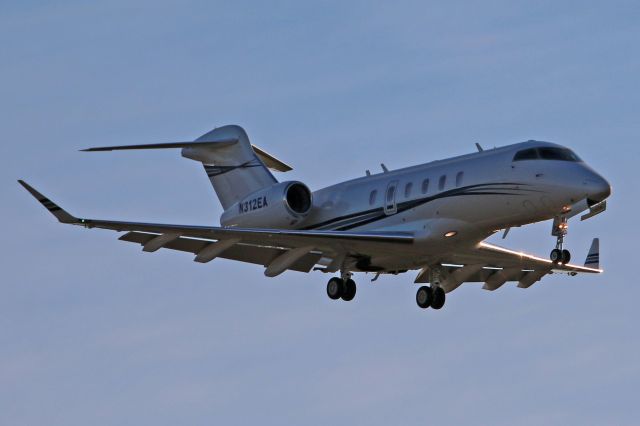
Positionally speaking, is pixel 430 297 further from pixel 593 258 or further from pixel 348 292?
pixel 593 258

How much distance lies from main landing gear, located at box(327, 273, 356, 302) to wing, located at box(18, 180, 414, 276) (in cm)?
28

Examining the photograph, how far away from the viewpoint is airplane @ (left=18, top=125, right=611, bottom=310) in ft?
94.0

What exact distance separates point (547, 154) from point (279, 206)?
601 centimetres

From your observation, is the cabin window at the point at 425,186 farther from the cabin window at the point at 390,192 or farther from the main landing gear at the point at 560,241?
the main landing gear at the point at 560,241

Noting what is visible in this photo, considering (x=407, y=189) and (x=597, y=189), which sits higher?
(x=407, y=189)

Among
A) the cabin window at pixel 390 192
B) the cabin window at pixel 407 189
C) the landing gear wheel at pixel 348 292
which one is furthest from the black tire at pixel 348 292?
the cabin window at pixel 407 189

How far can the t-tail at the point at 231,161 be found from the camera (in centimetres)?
3466

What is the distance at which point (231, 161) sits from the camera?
35094 millimetres

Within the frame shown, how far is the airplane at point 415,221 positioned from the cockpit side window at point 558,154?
0.08ft

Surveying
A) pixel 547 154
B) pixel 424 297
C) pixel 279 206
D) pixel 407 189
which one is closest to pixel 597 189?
pixel 547 154

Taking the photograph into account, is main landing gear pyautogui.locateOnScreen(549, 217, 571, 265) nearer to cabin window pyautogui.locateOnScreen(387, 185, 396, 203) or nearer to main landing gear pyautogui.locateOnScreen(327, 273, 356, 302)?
cabin window pyautogui.locateOnScreen(387, 185, 396, 203)

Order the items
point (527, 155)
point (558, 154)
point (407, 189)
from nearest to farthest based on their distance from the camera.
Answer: point (558, 154)
point (527, 155)
point (407, 189)

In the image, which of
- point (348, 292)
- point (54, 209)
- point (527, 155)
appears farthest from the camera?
point (348, 292)

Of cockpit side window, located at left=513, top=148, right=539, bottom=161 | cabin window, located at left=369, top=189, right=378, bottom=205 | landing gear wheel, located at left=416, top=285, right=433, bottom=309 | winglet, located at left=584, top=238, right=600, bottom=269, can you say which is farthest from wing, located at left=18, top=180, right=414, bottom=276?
winglet, located at left=584, top=238, right=600, bottom=269
